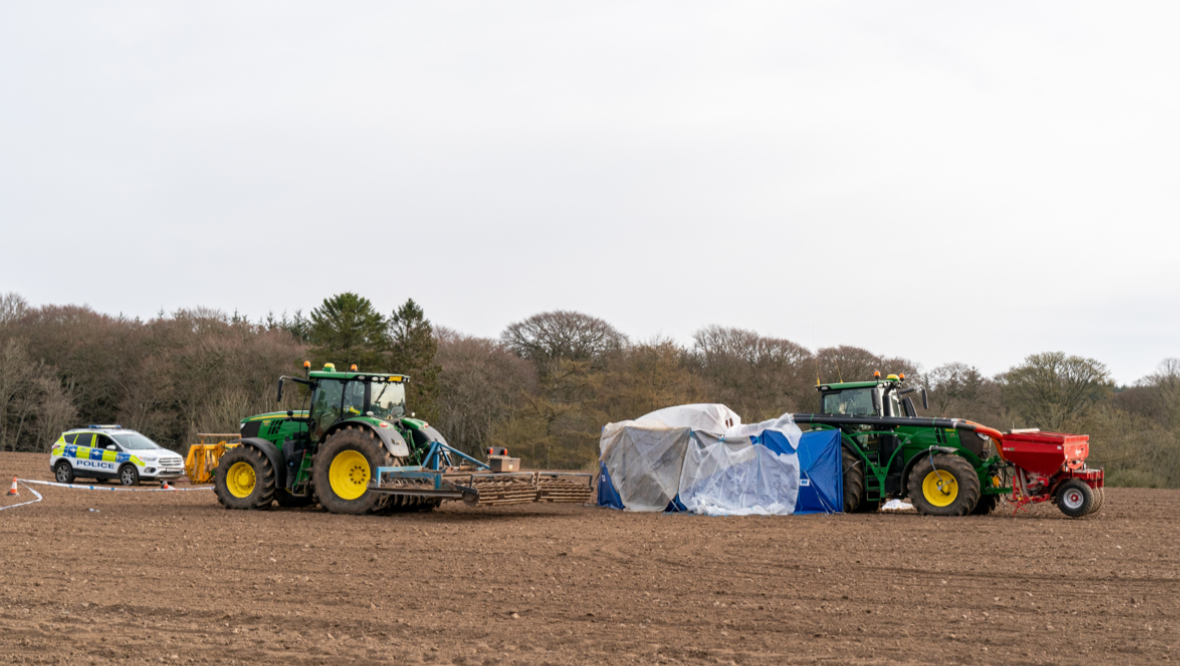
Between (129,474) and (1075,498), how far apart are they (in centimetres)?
2109

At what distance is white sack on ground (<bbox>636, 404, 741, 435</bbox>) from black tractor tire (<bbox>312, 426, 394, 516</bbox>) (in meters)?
5.55

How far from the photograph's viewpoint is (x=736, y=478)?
16.2m

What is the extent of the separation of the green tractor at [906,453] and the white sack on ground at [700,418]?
1320 millimetres

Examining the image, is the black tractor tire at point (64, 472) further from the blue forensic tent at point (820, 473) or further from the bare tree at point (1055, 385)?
the bare tree at point (1055, 385)

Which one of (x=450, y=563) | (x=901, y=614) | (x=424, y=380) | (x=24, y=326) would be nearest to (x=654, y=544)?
(x=450, y=563)

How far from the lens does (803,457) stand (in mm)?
15961

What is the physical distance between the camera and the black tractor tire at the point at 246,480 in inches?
577

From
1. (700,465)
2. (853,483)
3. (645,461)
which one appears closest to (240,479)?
(645,461)

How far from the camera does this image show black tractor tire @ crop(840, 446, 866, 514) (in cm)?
1590

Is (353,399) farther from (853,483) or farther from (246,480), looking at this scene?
(853,483)

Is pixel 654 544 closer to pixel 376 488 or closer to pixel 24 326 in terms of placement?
pixel 376 488

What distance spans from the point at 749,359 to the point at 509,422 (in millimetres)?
11446

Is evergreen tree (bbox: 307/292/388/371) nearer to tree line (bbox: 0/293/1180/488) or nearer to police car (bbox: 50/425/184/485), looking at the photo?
tree line (bbox: 0/293/1180/488)

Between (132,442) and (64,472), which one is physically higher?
(132,442)
